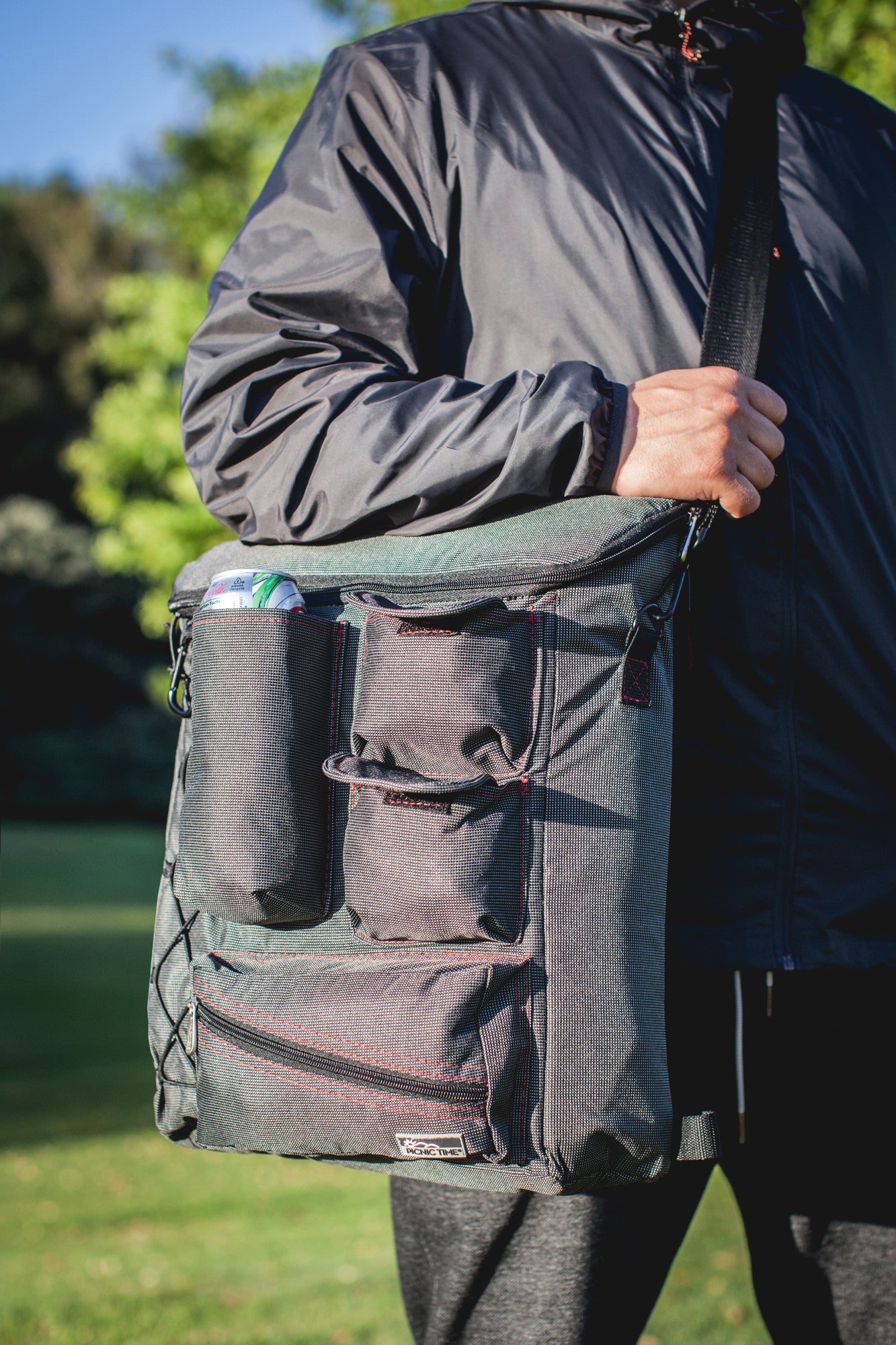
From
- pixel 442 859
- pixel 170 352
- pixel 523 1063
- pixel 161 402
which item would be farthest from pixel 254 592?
pixel 161 402

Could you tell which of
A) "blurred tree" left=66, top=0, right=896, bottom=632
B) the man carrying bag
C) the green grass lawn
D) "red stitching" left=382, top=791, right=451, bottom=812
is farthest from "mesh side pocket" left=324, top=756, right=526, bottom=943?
"blurred tree" left=66, top=0, right=896, bottom=632

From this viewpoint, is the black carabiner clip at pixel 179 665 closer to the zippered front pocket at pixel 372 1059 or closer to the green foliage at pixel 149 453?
the zippered front pocket at pixel 372 1059

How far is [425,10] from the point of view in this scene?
234 inches

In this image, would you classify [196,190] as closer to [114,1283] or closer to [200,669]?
[114,1283]

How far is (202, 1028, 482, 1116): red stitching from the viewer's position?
3.90 feet

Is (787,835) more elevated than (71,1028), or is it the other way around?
(787,835)

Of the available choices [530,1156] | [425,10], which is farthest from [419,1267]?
[425,10]

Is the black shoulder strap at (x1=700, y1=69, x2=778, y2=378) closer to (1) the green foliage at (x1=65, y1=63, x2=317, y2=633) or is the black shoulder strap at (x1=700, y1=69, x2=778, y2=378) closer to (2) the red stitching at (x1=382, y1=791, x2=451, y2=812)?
(2) the red stitching at (x1=382, y1=791, x2=451, y2=812)

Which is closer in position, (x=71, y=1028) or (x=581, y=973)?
(x=581, y=973)

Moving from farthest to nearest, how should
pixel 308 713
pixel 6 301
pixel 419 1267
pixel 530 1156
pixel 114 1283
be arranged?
pixel 6 301, pixel 114 1283, pixel 419 1267, pixel 308 713, pixel 530 1156

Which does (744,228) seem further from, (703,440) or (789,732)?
(789,732)

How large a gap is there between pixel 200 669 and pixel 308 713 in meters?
0.16

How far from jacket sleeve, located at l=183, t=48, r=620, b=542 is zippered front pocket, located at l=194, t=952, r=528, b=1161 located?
21.9 inches

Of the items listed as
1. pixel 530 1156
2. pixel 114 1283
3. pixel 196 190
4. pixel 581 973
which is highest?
pixel 196 190
